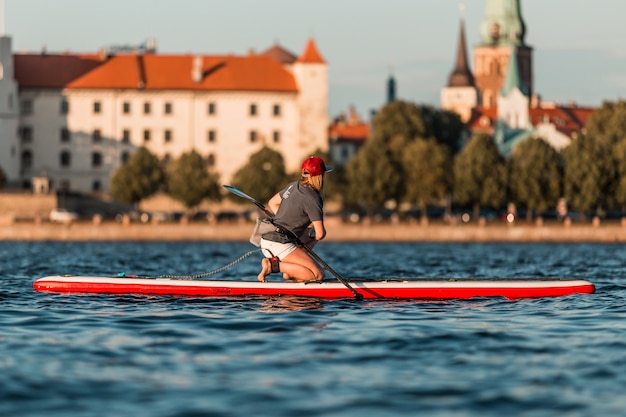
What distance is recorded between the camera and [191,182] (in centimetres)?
10150

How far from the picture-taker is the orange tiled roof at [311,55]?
129125 mm

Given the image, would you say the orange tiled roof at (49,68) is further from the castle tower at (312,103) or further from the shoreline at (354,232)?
the shoreline at (354,232)

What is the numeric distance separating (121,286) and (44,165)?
10709 centimetres

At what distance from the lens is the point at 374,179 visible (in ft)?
322

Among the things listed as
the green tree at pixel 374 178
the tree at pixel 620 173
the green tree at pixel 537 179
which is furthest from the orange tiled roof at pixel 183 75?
the tree at pixel 620 173

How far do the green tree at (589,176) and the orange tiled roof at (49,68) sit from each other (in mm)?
→ 53329

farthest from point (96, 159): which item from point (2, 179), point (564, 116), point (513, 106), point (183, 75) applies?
point (564, 116)

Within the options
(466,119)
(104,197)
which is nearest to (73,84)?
(104,197)

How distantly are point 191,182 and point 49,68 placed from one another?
3245cm

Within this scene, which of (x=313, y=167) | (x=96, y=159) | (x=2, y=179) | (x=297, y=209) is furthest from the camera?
(x=96, y=159)

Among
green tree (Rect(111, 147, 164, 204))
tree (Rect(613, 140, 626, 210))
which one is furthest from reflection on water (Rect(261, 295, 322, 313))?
green tree (Rect(111, 147, 164, 204))

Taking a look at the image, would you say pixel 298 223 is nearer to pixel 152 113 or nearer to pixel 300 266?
pixel 300 266

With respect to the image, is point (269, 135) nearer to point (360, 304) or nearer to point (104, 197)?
point (104, 197)

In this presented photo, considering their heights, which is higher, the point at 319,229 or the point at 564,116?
the point at 564,116
